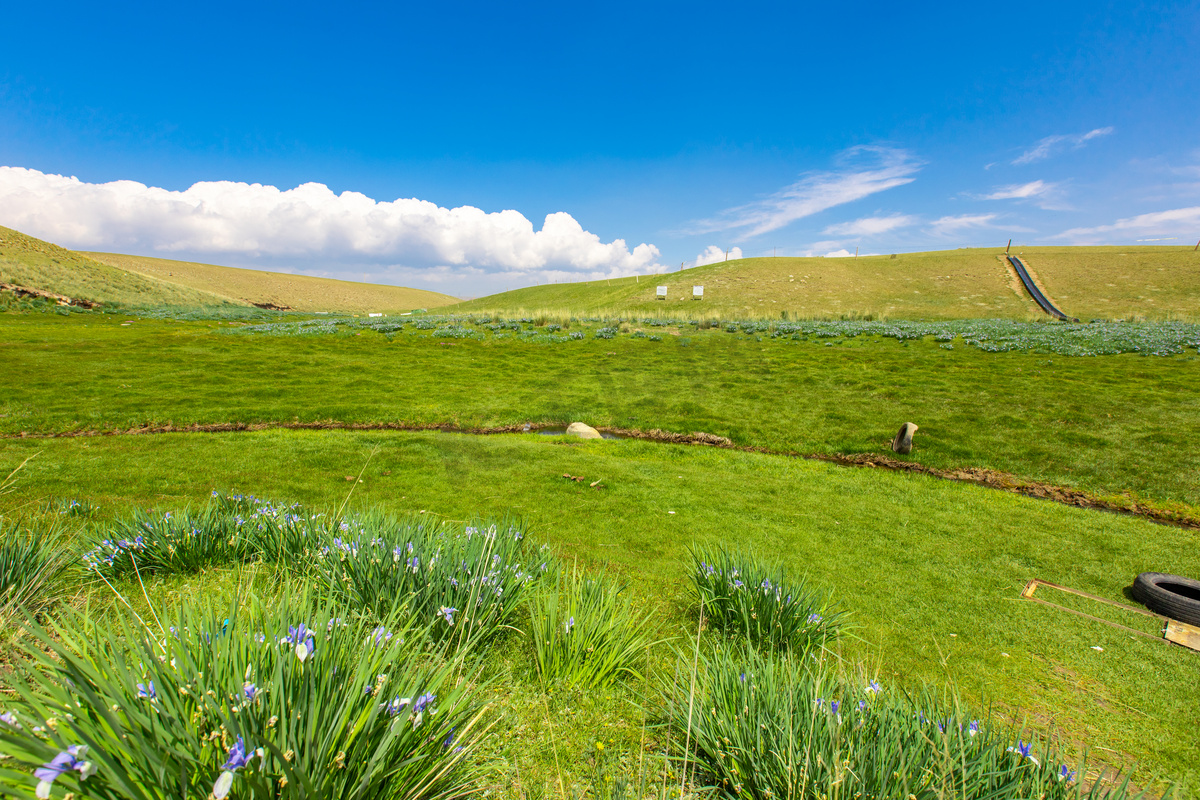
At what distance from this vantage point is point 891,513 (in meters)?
7.50

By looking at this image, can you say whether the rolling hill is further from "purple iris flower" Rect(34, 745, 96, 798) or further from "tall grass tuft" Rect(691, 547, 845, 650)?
"tall grass tuft" Rect(691, 547, 845, 650)

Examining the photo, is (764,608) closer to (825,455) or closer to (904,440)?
(825,455)

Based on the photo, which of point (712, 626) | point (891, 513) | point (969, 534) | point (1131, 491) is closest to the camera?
point (712, 626)

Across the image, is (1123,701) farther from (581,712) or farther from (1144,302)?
(1144,302)

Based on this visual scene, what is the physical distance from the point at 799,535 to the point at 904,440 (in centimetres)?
622

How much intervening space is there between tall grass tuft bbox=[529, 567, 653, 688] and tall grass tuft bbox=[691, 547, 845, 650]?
76cm

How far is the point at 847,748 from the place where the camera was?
2.16m

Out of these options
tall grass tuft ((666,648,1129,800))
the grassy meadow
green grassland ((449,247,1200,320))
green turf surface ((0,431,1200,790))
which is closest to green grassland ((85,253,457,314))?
green grassland ((449,247,1200,320))

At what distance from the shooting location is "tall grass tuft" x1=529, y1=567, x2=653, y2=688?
118 inches

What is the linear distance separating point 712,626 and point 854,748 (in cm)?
188

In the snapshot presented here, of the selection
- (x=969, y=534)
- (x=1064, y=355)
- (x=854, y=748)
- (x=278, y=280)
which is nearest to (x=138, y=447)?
(x=854, y=748)

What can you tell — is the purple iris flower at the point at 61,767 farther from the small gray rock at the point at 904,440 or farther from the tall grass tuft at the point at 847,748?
the small gray rock at the point at 904,440

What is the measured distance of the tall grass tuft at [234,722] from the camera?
1.30 metres

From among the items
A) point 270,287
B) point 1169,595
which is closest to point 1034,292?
point 1169,595
